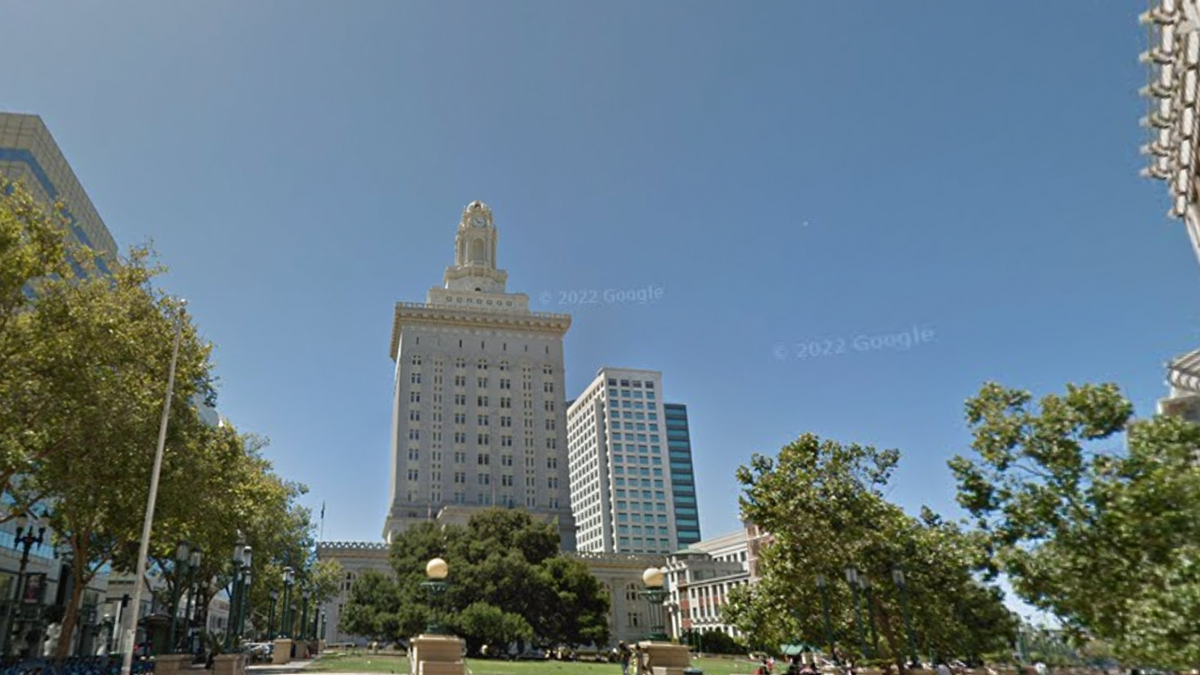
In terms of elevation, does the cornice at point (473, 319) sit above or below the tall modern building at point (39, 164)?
above

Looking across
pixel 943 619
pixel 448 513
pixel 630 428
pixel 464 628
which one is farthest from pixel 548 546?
pixel 630 428

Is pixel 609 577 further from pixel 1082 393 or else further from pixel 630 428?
pixel 1082 393

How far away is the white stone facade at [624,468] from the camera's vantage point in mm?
150750

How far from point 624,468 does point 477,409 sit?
5430cm

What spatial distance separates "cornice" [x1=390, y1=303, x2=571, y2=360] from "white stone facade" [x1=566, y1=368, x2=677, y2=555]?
4578cm

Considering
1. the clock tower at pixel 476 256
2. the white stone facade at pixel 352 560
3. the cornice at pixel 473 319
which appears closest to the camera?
the white stone facade at pixel 352 560

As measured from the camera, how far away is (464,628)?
5597 cm

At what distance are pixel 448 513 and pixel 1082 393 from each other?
A: 83.6 metres

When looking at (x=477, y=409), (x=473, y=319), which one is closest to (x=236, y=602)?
(x=477, y=409)

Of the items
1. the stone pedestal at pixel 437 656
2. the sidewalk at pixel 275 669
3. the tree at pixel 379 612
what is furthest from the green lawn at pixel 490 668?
the tree at pixel 379 612

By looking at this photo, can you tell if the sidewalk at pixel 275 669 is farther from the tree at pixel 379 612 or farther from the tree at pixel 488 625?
the tree at pixel 379 612

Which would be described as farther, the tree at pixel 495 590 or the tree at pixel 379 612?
the tree at pixel 379 612

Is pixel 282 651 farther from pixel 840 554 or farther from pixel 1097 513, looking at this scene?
pixel 1097 513

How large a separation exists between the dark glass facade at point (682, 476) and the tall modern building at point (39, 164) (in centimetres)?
12815
